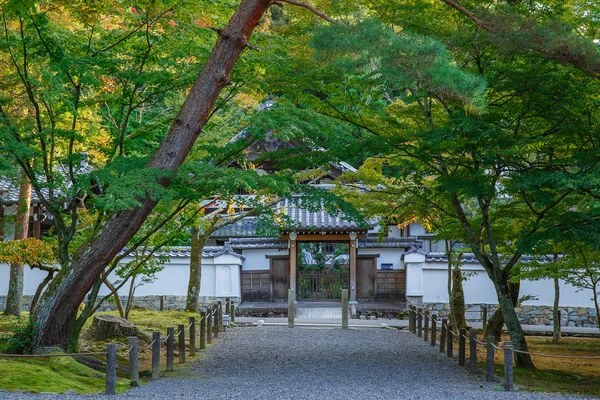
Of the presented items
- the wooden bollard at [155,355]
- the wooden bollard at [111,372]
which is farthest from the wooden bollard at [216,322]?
the wooden bollard at [111,372]

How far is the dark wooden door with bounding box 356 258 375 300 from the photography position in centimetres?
2320

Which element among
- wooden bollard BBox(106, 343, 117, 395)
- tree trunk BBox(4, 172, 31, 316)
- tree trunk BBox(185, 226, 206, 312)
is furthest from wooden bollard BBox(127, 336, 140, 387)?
tree trunk BBox(185, 226, 206, 312)

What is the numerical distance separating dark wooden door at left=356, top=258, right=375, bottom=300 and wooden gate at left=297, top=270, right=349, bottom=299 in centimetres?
52

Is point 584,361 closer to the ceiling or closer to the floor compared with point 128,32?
closer to the floor

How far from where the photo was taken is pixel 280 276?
23.5m

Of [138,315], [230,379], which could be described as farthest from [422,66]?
[138,315]

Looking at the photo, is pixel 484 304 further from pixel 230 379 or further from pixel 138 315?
pixel 230 379

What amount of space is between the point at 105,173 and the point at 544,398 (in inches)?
237

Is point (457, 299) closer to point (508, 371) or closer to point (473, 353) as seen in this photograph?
point (473, 353)

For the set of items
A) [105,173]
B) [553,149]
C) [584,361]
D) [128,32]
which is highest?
[128,32]

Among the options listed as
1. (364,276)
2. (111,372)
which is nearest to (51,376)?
(111,372)

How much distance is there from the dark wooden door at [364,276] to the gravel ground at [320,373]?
22.9 ft

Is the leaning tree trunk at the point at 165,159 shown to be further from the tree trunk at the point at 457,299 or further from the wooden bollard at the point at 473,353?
the tree trunk at the point at 457,299

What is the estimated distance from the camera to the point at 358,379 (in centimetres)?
976
